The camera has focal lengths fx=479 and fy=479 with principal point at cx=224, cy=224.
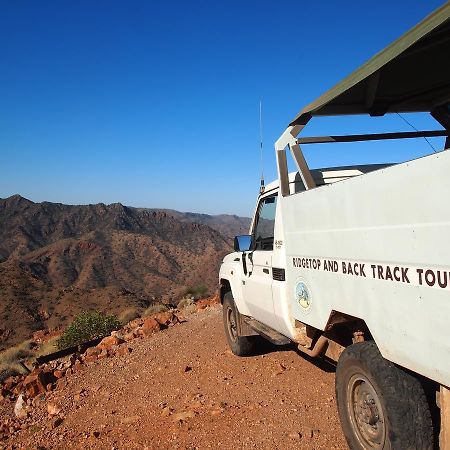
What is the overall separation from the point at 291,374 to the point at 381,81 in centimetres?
353

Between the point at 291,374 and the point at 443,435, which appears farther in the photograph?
the point at 291,374

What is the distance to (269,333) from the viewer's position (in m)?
5.09

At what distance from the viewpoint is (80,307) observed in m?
31.6

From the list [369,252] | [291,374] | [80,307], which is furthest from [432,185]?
[80,307]

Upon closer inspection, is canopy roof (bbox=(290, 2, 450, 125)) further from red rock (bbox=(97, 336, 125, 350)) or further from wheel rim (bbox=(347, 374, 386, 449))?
red rock (bbox=(97, 336, 125, 350))

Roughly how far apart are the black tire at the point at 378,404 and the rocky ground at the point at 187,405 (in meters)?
0.69

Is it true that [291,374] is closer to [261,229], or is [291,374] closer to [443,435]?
[261,229]

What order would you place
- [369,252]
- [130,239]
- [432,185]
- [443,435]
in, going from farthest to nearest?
[130,239] → [369,252] → [443,435] → [432,185]

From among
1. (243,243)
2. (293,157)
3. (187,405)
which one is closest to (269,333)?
(243,243)

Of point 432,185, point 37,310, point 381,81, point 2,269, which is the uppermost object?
point 381,81

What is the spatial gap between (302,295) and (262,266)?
1068 millimetres

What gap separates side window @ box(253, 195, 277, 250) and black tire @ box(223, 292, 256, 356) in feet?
4.53

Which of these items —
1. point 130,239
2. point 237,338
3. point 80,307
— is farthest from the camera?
point 130,239

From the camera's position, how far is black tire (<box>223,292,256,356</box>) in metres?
6.70
